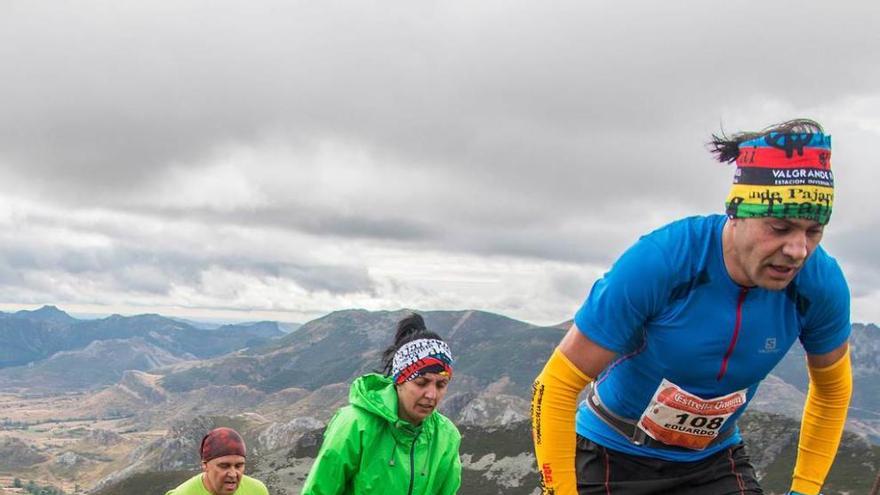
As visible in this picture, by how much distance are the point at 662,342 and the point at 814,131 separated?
1.69 m

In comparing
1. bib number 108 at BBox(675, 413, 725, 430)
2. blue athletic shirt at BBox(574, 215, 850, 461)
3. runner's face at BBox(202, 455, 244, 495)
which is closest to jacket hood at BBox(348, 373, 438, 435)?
blue athletic shirt at BBox(574, 215, 850, 461)

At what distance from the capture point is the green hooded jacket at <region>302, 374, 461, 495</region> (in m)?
7.21

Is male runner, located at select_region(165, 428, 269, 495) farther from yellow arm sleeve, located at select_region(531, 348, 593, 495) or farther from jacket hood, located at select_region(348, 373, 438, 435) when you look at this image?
yellow arm sleeve, located at select_region(531, 348, 593, 495)

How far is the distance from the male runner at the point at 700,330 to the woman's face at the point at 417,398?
242 cm

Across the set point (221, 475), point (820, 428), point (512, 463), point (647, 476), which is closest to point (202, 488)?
point (221, 475)

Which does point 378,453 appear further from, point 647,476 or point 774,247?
point 774,247

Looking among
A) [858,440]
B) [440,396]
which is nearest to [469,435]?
[858,440]

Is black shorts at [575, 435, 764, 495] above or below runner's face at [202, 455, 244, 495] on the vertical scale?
above

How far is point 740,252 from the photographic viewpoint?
4.63 m

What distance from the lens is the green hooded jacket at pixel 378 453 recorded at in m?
7.21

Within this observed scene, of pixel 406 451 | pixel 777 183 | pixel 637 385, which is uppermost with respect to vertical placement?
A: pixel 777 183

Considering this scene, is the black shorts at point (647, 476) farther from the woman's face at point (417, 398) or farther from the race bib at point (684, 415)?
the woman's face at point (417, 398)

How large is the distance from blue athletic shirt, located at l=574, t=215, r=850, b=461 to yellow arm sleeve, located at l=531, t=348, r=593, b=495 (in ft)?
1.03

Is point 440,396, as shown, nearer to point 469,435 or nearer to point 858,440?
point 858,440
